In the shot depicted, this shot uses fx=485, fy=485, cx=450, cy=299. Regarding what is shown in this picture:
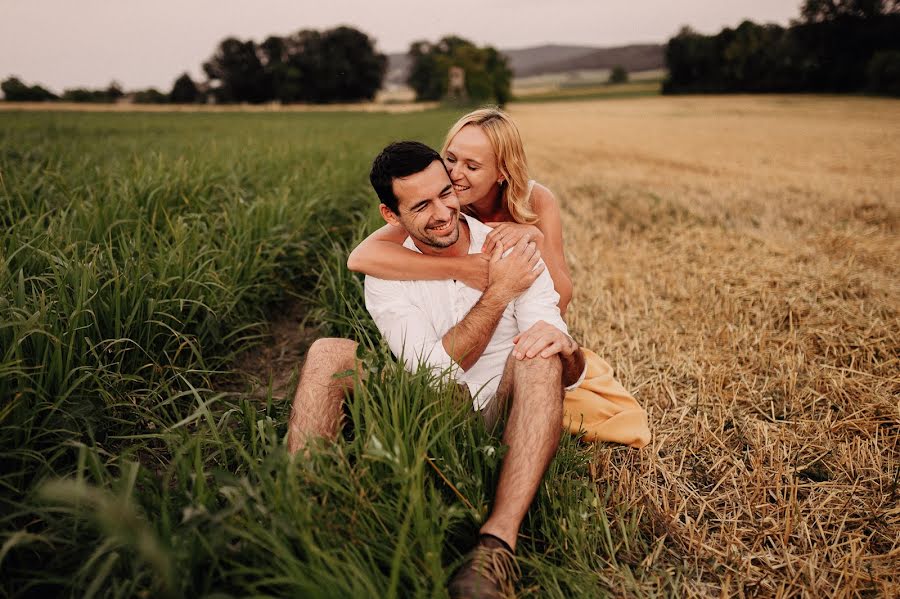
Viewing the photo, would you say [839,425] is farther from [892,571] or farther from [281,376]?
[281,376]

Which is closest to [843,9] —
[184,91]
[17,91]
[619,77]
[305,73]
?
[619,77]

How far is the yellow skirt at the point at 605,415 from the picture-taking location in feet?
7.24

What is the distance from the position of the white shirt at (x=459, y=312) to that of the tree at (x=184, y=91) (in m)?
87.4

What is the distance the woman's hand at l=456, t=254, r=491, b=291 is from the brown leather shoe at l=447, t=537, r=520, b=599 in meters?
1.14

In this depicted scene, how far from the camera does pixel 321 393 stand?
1.88 meters

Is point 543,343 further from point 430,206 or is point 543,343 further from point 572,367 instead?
point 430,206

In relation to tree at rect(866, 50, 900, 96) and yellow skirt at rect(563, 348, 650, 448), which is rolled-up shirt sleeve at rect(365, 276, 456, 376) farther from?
tree at rect(866, 50, 900, 96)

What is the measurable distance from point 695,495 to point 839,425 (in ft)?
3.15

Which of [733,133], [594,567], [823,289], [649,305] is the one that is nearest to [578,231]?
[649,305]

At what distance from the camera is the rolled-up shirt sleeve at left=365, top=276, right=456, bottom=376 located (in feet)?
6.52

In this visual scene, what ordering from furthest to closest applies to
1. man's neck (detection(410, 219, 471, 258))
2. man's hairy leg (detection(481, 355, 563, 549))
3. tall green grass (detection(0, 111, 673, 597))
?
man's neck (detection(410, 219, 471, 258)) < man's hairy leg (detection(481, 355, 563, 549)) < tall green grass (detection(0, 111, 673, 597))

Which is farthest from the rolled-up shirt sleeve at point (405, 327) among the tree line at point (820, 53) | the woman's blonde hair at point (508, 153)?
the tree line at point (820, 53)

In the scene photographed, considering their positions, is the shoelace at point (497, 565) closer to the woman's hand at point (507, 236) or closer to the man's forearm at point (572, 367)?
the man's forearm at point (572, 367)

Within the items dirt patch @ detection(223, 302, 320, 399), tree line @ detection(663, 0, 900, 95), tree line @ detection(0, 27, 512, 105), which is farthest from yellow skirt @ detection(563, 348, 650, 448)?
tree line @ detection(0, 27, 512, 105)
